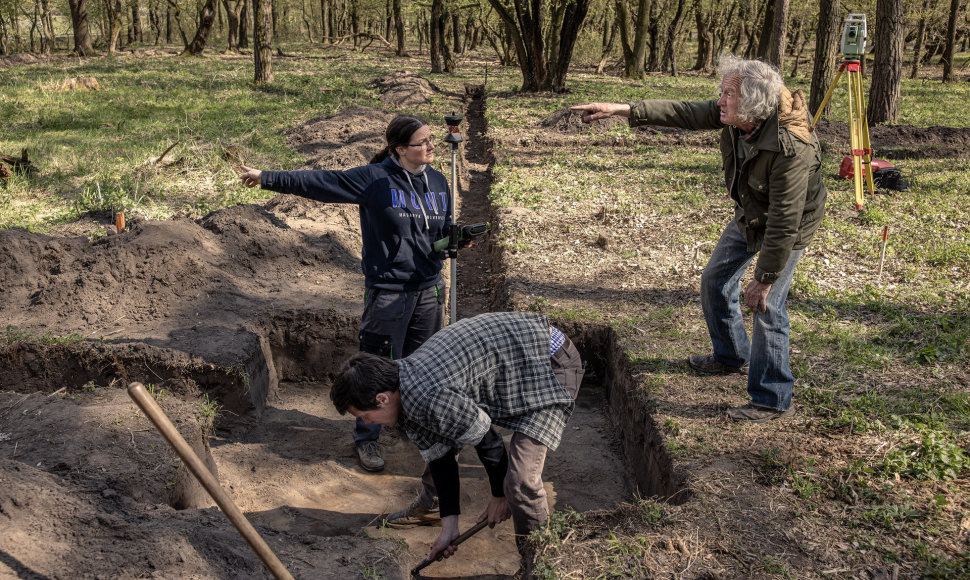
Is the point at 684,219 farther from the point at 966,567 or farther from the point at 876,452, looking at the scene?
the point at 966,567

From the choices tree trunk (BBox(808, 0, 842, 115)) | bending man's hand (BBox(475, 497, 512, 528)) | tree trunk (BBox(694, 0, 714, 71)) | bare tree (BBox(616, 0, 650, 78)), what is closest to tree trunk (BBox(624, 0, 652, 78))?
bare tree (BBox(616, 0, 650, 78))

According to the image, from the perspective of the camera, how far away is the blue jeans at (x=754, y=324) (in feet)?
13.4

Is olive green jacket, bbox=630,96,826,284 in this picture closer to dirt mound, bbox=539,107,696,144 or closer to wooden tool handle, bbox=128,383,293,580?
wooden tool handle, bbox=128,383,293,580

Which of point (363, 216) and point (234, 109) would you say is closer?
point (363, 216)

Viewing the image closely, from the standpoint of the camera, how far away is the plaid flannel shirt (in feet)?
9.81

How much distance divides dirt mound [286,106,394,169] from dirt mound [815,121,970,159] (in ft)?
26.9

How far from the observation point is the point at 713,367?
16.4 feet

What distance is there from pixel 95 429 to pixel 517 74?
26.2 meters

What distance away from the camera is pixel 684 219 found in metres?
8.71

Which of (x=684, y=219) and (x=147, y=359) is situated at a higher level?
(x=684, y=219)

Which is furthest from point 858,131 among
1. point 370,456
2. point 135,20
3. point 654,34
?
point 135,20

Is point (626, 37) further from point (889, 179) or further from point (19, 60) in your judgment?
point (19, 60)

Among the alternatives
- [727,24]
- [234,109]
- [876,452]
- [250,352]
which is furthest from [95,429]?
[727,24]

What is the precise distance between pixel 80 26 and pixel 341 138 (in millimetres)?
24705
